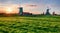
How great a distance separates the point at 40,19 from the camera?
3.97 m

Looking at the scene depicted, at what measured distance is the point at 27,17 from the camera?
4.09 m

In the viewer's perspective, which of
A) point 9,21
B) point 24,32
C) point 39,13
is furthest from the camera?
point 39,13

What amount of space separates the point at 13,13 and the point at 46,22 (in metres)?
0.86

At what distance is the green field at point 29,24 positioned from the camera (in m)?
3.47

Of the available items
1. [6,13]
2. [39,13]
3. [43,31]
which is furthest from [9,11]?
[43,31]

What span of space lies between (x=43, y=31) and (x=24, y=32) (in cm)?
43

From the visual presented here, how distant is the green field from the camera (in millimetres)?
3471

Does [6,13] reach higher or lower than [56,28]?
higher

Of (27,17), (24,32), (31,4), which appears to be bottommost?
(24,32)

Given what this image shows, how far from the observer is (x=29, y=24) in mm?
3689

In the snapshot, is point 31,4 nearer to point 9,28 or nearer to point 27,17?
point 27,17

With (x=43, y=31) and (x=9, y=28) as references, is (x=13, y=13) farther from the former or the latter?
(x=43, y=31)

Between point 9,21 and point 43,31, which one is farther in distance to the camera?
point 9,21

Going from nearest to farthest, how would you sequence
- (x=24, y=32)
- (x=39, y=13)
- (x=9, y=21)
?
1. (x=24, y=32)
2. (x=9, y=21)
3. (x=39, y=13)
